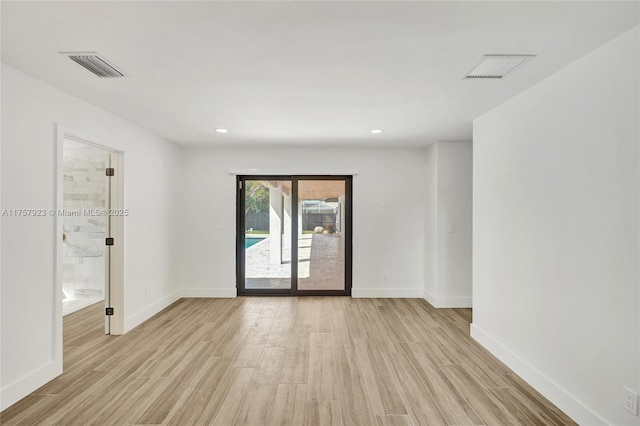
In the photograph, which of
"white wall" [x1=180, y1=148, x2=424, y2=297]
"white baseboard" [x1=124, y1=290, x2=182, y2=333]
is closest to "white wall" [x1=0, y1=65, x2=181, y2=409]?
"white baseboard" [x1=124, y1=290, x2=182, y2=333]

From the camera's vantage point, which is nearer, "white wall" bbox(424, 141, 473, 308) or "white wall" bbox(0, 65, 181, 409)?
"white wall" bbox(0, 65, 181, 409)

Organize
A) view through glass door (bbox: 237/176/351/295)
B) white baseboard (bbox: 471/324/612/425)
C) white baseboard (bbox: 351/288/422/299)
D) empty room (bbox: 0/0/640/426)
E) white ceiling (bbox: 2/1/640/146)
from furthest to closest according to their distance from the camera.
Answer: view through glass door (bbox: 237/176/351/295) → white baseboard (bbox: 351/288/422/299) → white baseboard (bbox: 471/324/612/425) → empty room (bbox: 0/0/640/426) → white ceiling (bbox: 2/1/640/146)

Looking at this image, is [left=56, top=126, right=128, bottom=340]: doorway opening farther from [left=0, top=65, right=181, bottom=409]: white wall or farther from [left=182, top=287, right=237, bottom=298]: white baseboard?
[left=0, top=65, right=181, bottom=409]: white wall

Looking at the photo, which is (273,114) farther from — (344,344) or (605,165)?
(605,165)

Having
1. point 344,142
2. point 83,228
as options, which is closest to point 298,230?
point 344,142

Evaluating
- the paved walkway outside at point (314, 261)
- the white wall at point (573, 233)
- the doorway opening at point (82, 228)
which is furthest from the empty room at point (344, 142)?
the paved walkway outside at point (314, 261)

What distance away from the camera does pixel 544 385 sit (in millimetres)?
2570

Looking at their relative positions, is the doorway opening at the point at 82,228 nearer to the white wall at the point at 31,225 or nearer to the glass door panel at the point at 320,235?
the white wall at the point at 31,225

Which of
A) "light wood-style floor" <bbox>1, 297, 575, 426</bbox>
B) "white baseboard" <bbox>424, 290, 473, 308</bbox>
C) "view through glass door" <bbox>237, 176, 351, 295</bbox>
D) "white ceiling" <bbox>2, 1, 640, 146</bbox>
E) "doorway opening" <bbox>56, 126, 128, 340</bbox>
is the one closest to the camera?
"white ceiling" <bbox>2, 1, 640, 146</bbox>

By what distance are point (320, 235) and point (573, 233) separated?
368cm

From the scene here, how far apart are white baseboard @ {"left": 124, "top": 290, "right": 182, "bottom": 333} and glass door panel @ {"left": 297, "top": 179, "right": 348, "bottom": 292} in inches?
75.8

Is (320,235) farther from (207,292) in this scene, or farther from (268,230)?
(207,292)

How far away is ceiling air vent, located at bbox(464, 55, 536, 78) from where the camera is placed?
7.30 feet

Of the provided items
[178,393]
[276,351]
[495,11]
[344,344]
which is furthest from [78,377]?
[495,11]
